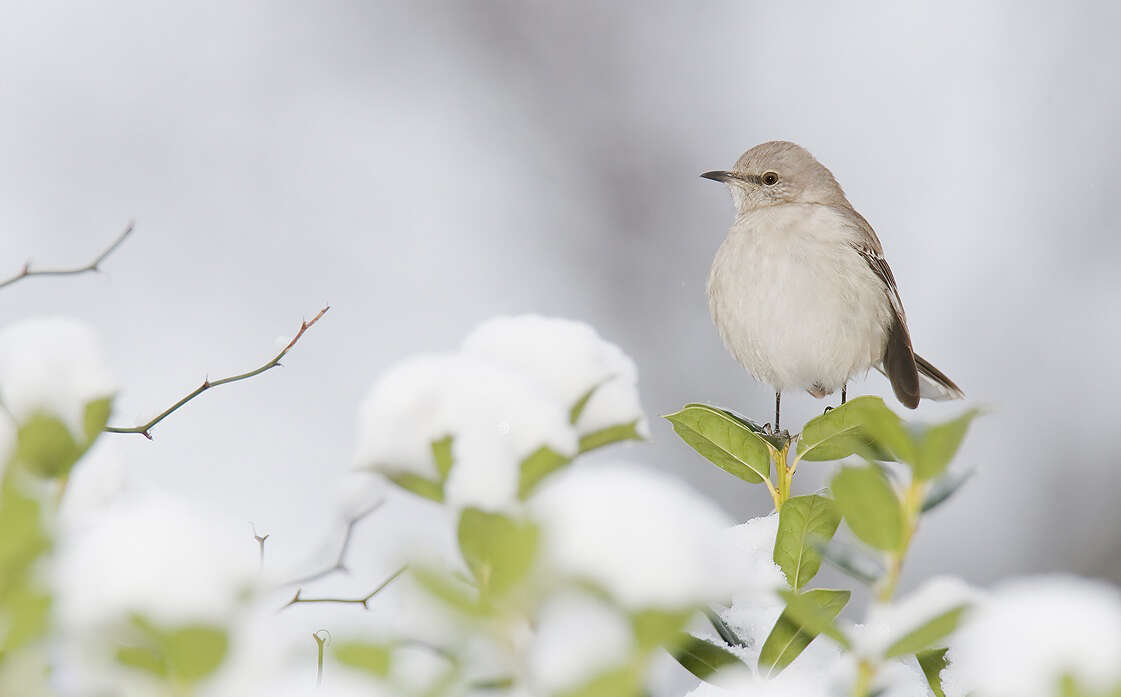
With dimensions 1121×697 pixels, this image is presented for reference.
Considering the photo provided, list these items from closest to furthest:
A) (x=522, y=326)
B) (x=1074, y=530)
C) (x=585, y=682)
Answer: (x=585, y=682)
(x=522, y=326)
(x=1074, y=530)

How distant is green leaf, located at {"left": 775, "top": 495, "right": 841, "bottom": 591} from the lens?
0.60 metres

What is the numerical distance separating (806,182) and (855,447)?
226cm

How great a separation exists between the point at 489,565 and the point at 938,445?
0.40 feet

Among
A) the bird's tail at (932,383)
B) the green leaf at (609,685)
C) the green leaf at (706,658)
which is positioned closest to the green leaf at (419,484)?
the green leaf at (609,685)

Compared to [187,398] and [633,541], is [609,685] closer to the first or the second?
[633,541]

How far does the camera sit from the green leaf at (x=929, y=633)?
29 centimetres

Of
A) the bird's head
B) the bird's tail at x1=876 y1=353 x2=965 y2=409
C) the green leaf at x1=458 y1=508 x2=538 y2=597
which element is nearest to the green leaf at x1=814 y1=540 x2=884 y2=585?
the green leaf at x1=458 y1=508 x2=538 y2=597

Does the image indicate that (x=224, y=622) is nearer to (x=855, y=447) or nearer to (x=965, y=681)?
(x=965, y=681)

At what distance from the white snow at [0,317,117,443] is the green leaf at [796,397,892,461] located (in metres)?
0.42

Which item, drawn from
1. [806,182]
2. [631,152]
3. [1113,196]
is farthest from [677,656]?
[1113,196]

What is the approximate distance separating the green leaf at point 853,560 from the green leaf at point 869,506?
1.5 inches

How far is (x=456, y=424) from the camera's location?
0.99ft

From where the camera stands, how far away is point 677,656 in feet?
1.52

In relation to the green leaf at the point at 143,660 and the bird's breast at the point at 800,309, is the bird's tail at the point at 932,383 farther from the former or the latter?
the green leaf at the point at 143,660
